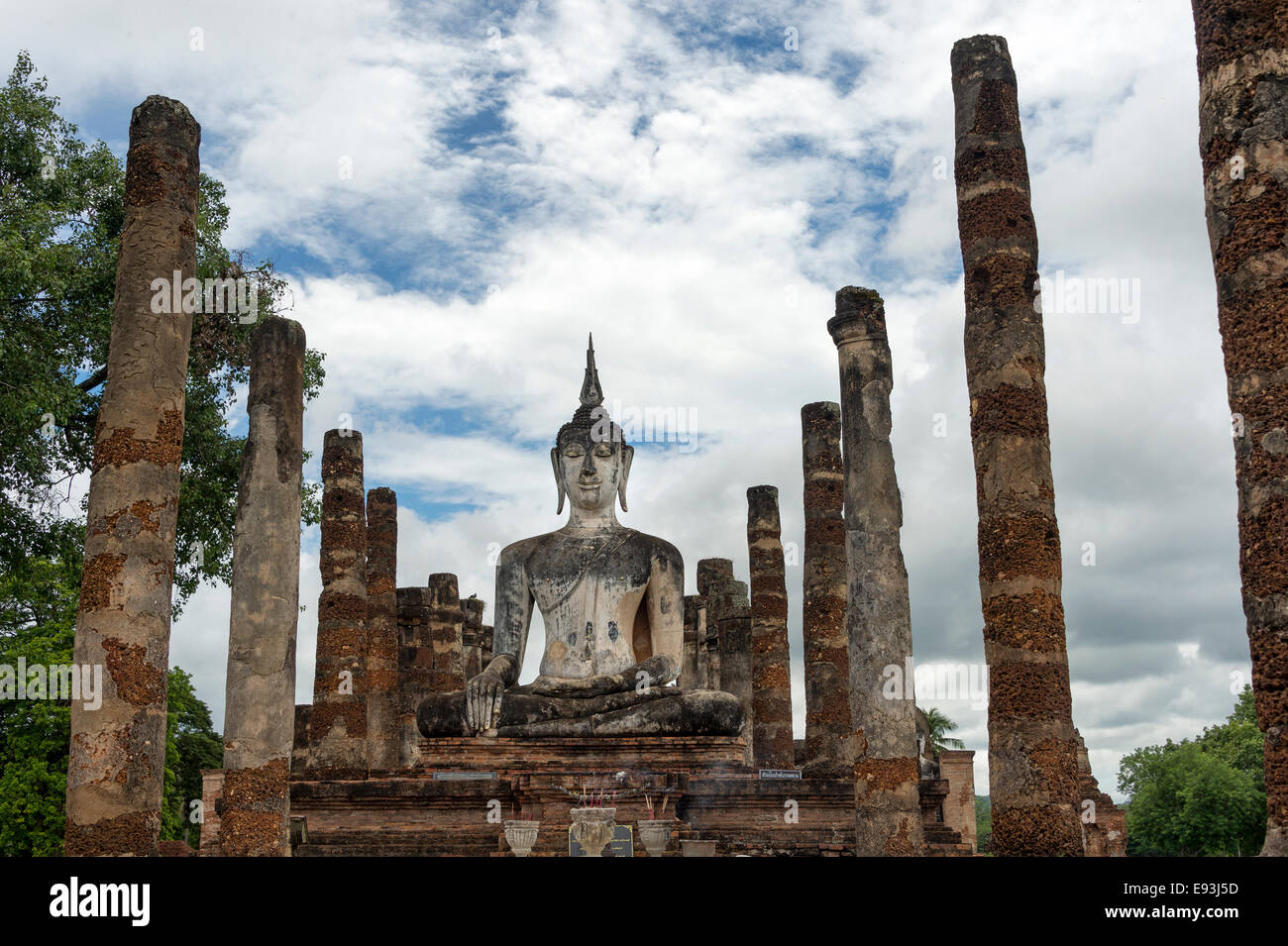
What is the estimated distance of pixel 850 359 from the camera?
14039 millimetres

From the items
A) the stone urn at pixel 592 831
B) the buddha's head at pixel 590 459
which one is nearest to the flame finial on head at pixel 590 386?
the buddha's head at pixel 590 459

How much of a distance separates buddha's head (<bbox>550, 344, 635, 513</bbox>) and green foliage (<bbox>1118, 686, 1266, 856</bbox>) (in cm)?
2808

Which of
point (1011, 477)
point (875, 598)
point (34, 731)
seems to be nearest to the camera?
point (1011, 477)

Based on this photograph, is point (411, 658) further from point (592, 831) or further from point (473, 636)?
point (592, 831)

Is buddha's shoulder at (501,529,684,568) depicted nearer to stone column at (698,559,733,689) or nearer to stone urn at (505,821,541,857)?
stone urn at (505,821,541,857)

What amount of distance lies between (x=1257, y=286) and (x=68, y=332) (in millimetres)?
13549

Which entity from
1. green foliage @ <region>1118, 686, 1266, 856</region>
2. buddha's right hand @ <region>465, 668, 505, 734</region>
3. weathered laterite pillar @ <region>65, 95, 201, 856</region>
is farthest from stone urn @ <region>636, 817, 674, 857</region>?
green foliage @ <region>1118, 686, 1266, 856</region>

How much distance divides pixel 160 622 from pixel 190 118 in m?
4.25

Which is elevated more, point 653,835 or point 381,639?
point 381,639

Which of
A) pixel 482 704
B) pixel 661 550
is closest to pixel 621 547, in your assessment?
pixel 661 550

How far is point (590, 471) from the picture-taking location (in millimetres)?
16688

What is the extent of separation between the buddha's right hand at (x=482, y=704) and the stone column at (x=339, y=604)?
6.12 metres

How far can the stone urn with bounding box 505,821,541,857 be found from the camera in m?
10.7

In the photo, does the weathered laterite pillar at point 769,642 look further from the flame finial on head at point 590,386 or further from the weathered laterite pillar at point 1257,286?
the weathered laterite pillar at point 1257,286
